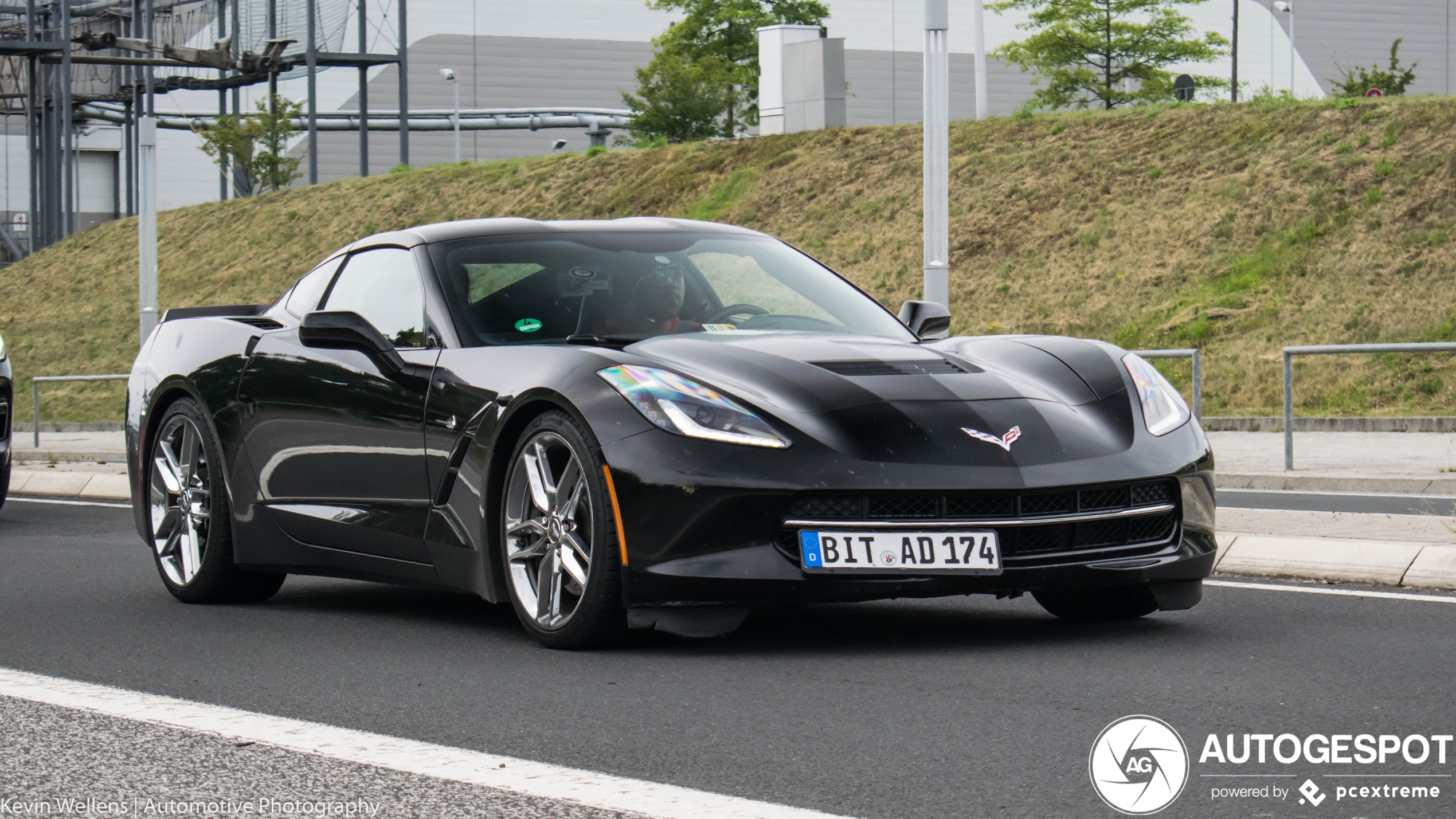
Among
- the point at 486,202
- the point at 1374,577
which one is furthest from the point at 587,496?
the point at 486,202

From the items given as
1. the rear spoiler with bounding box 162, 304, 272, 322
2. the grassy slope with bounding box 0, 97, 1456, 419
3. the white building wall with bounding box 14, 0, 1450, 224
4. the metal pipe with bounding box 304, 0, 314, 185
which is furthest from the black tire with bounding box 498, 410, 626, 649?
the white building wall with bounding box 14, 0, 1450, 224

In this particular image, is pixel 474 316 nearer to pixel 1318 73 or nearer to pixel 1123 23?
pixel 1123 23

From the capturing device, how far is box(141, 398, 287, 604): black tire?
691 cm

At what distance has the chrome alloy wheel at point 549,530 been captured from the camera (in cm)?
527

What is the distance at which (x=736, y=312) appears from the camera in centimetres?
619

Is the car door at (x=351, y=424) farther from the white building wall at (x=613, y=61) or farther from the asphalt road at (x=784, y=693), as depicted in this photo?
the white building wall at (x=613, y=61)

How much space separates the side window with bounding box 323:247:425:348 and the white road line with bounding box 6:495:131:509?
20.2 ft

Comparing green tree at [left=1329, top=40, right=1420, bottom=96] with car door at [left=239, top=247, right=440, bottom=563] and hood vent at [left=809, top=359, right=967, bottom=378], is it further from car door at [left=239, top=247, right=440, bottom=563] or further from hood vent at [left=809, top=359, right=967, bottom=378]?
hood vent at [left=809, top=359, right=967, bottom=378]

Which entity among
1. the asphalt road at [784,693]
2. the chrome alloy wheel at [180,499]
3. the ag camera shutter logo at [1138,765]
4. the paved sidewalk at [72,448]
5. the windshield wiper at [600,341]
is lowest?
the paved sidewalk at [72,448]

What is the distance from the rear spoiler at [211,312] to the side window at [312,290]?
357mm

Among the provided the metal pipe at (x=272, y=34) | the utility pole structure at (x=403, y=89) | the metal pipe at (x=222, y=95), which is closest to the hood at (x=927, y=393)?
the utility pole structure at (x=403, y=89)

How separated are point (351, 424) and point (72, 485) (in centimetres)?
843

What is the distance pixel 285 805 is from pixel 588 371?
2.08m

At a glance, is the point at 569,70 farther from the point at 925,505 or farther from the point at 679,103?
the point at 925,505
